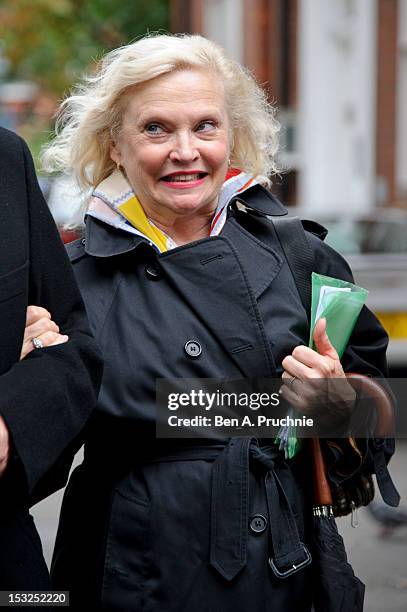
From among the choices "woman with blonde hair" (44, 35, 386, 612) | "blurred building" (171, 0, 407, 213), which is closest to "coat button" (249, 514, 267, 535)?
"woman with blonde hair" (44, 35, 386, 612)

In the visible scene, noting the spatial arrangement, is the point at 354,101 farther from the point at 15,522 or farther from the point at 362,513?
the point at 15,522

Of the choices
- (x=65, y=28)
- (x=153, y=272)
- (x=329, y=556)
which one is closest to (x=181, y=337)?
(x=153, y=272)

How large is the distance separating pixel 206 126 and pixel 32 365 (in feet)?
2.91

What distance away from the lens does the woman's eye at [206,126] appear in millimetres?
2838

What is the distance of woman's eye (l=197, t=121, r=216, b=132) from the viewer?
2.84 metres

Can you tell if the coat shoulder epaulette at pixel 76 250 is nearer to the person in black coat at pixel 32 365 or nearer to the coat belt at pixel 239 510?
the person in black coat at pixel 32 365

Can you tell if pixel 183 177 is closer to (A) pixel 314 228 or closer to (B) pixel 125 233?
(B) pixel 125 233

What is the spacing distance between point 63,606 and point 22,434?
610 millimetres

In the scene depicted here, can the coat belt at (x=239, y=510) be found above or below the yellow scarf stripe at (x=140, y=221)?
below

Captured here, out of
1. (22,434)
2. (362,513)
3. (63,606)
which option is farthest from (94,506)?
(362,513)

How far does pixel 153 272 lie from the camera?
2777 mm

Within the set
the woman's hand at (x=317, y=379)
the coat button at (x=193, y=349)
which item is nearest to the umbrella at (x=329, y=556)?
the woman's hand at (x=317, y=379)

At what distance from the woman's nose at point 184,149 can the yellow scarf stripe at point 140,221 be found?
0.50 feet

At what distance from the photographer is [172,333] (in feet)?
8.89
